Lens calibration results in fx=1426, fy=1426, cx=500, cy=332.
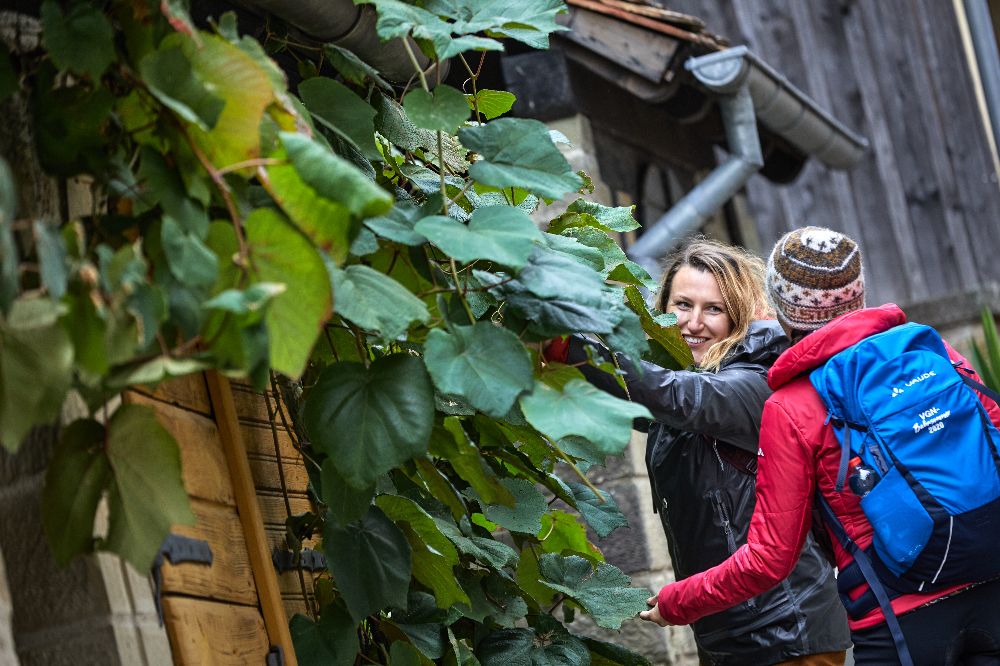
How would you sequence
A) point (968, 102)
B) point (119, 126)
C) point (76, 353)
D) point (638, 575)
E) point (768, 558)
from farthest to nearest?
point (968, 102), point (638, 575), point (768, 558), point (119, 126), point (76, 353)

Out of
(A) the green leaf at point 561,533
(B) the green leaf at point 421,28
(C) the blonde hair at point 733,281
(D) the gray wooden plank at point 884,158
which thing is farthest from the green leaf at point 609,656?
(D) the gray wooden plank at point 884,158

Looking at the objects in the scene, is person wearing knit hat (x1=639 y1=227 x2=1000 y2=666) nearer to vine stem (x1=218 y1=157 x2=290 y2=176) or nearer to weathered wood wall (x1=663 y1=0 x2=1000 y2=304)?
vine stem (x1=218 y1=157 x2=290 y2=176)

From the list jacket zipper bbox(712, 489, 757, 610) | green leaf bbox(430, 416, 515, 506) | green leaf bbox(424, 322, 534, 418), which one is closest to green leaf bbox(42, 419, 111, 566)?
green leaf bbox(424, 322, 534, 418)

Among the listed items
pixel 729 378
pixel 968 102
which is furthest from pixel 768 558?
pixel 968 102

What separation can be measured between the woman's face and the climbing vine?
0.75 meters

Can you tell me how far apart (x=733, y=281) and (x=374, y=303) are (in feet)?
5.63

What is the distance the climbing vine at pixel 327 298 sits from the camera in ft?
4.56

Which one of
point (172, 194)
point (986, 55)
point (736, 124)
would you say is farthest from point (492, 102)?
point (986, 55)

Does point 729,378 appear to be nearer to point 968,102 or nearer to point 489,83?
point 489,83

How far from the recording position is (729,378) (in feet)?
9.63

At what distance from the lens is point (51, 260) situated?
129 cm

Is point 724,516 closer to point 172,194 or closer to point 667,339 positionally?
point 667,339

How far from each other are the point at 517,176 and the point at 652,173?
439cm

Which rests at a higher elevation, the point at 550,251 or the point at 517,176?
the point at 517,176
